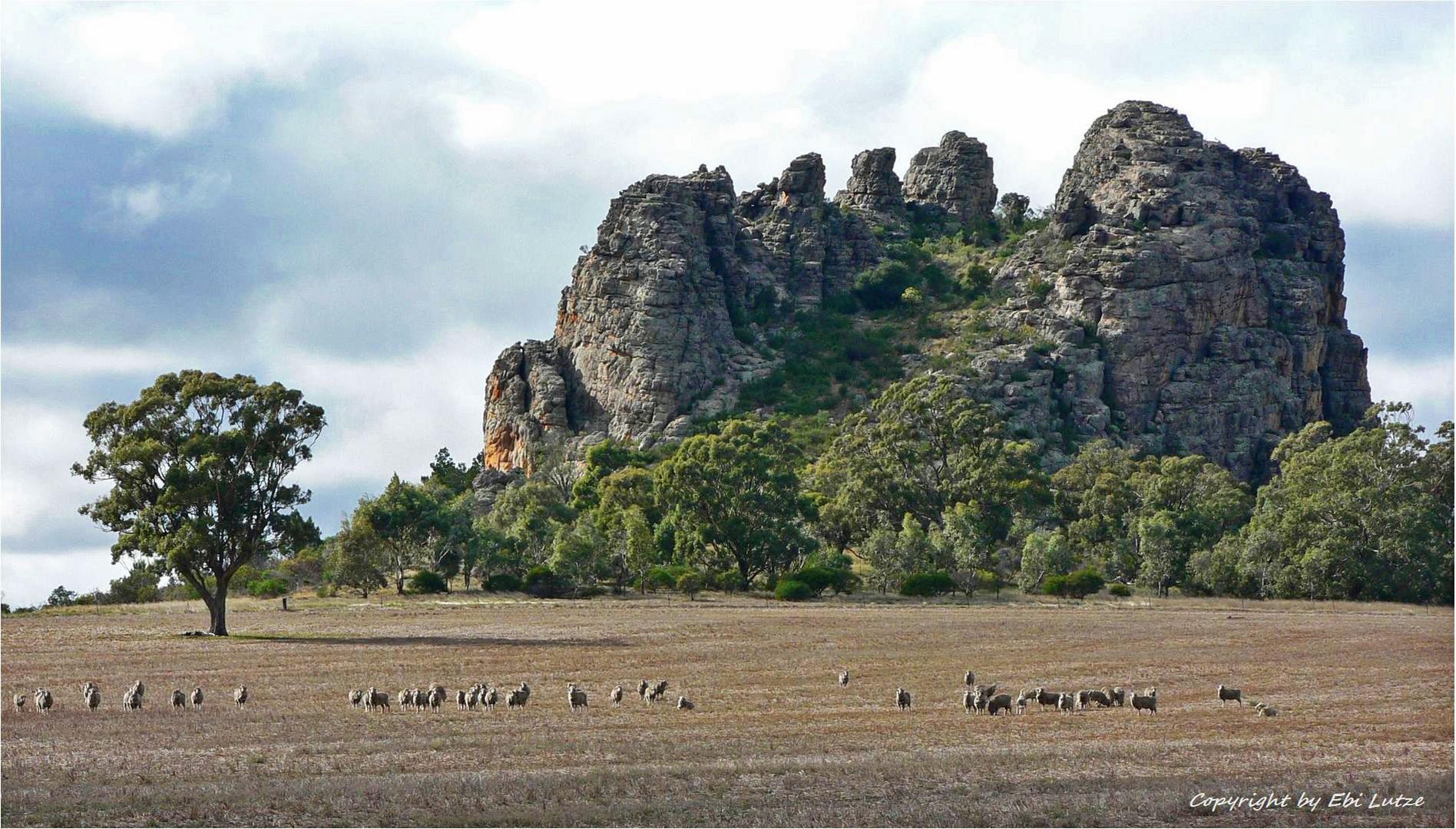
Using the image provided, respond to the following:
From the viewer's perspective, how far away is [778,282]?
638 ft

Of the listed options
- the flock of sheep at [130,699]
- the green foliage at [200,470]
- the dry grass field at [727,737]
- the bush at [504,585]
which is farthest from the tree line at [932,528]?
the flock of sheep at [130,699]

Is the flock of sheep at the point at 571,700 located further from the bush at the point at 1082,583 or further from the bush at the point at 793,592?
the bush at the point at 1082,583

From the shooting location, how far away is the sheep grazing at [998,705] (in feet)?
105

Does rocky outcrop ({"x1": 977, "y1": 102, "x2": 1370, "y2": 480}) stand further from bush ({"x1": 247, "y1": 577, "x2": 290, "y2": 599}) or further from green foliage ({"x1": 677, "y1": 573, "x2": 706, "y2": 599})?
bush ({"x1": 247, "y1": 577, "x2": 290, "y2": 599})

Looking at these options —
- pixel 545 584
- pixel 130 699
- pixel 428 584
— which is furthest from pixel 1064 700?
pixel 428 584

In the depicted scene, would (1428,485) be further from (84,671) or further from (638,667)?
(84,671)

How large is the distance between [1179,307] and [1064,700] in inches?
5714

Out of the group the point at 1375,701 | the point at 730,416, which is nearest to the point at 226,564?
the point at 1375,701

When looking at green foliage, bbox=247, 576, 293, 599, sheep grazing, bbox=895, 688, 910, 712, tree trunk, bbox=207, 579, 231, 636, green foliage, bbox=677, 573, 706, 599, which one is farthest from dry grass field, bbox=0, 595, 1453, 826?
green foliage, bbox=247, 576, 293, 599

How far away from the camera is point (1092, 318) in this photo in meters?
171

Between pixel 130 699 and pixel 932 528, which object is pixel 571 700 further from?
pixel 932 528

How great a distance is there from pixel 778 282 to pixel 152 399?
458ft

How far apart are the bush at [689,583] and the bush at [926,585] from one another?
1303 cm

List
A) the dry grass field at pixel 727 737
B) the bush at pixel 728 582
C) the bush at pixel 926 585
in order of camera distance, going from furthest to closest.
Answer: the bush at pixel 728 582
the bush at pixel 926 585
the dry grass field at pixel 727 737
